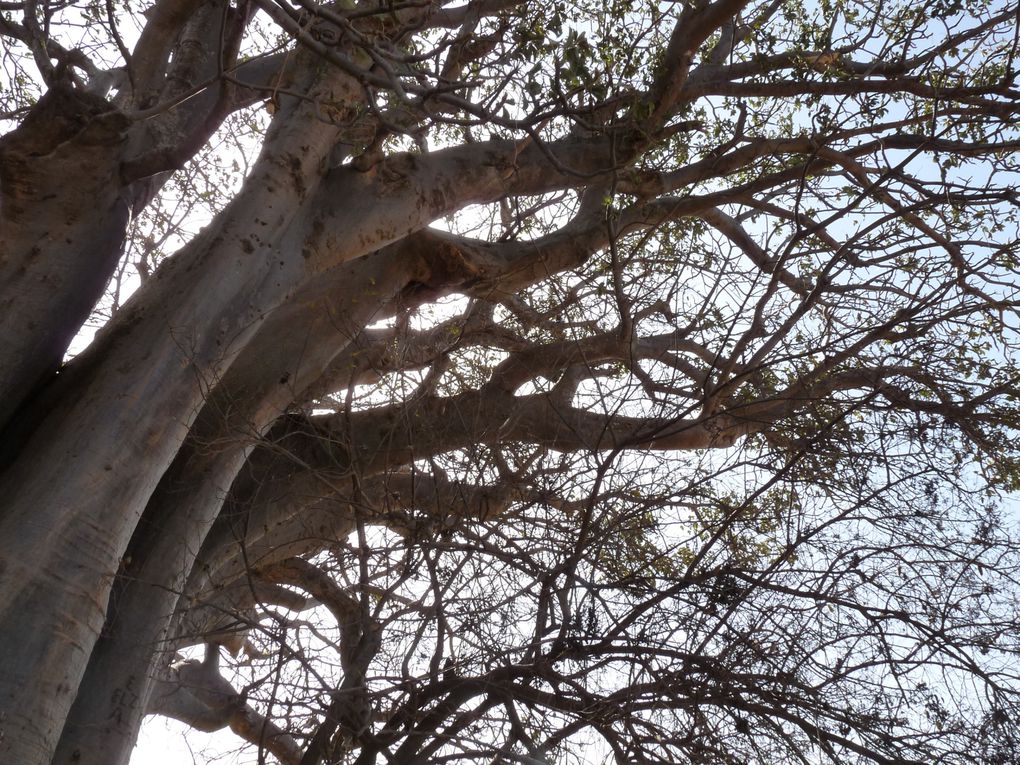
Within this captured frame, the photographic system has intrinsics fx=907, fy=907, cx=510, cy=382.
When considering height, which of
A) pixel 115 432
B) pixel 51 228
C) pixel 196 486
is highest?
pixel 51 228

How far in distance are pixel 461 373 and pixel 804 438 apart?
6.68 ft

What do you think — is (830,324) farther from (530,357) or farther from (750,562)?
(530,357)

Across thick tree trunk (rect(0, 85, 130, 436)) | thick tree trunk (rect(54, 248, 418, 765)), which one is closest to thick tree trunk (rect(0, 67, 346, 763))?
thick tree trunk (rect(0, 85, 130, 436))

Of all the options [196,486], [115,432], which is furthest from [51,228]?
[196,486]

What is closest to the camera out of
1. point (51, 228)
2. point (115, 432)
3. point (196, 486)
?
point (115, 432)

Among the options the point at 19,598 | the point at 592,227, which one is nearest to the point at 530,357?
the point at 592,227

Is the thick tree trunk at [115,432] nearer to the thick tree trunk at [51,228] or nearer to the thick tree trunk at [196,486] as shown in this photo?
the thick tree trunk at [51,228]

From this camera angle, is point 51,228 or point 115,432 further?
point 51,228

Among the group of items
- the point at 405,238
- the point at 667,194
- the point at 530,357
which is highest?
the point at 667,194

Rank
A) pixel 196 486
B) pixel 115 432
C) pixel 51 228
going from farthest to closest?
pixel 196 486
pixel 51 228
pixel 115 432

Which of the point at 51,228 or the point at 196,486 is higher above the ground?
the point at 51,228

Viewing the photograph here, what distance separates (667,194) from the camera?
16.0ft

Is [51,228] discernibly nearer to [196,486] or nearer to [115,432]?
[115,432]

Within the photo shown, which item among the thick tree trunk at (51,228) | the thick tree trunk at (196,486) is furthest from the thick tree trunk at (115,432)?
the thick tree trunk at (196,486)
